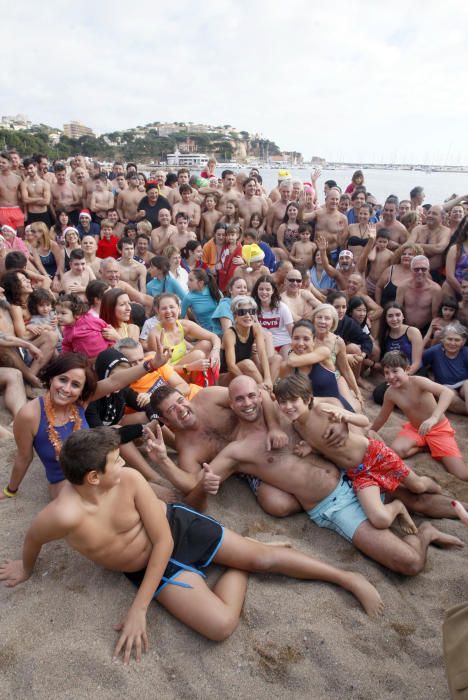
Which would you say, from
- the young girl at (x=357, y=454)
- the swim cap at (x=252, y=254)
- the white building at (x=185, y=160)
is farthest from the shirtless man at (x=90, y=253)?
the white building at (x=185, y=160)

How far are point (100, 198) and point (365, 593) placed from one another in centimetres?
803

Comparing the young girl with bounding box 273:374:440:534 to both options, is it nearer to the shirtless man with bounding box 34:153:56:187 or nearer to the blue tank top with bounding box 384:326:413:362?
the blue tank top with bounding box 384:326:413:362

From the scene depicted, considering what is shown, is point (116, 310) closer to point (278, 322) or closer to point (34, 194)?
point (278, 322)

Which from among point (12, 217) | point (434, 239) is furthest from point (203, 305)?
point (12, 217)

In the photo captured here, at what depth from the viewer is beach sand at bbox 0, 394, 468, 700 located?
2.17 metres

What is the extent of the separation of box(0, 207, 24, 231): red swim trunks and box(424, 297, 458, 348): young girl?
262 inches

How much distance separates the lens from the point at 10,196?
317 inches

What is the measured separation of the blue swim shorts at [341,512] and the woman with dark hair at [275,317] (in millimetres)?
2406

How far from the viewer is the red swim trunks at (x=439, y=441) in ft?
12.9

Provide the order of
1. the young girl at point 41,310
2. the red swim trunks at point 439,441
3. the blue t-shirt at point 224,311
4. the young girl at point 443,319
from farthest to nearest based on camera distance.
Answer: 1. the young girl at point 443,319
2. the blue t-shirt at point 224,311
3. the young girl at point 41,310
4. the red swim trunks at point 439,441

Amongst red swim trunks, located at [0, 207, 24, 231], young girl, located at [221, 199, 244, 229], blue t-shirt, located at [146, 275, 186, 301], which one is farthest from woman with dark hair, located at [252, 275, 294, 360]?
red swim trunks, located at [0, 207, 24, 231]

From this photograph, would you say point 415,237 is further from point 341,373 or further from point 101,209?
point 101,209

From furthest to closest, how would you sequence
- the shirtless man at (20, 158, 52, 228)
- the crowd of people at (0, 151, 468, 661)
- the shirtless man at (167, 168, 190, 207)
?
1. the shirtless man at (167, 168, 190, 207)
2. the shirtless man at (20, 158, 52, 228)
3. the crowd of people at (0, 151, 468, 661)

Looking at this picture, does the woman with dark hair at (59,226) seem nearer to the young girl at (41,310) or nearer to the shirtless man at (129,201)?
the shirtless man at (129,201)
